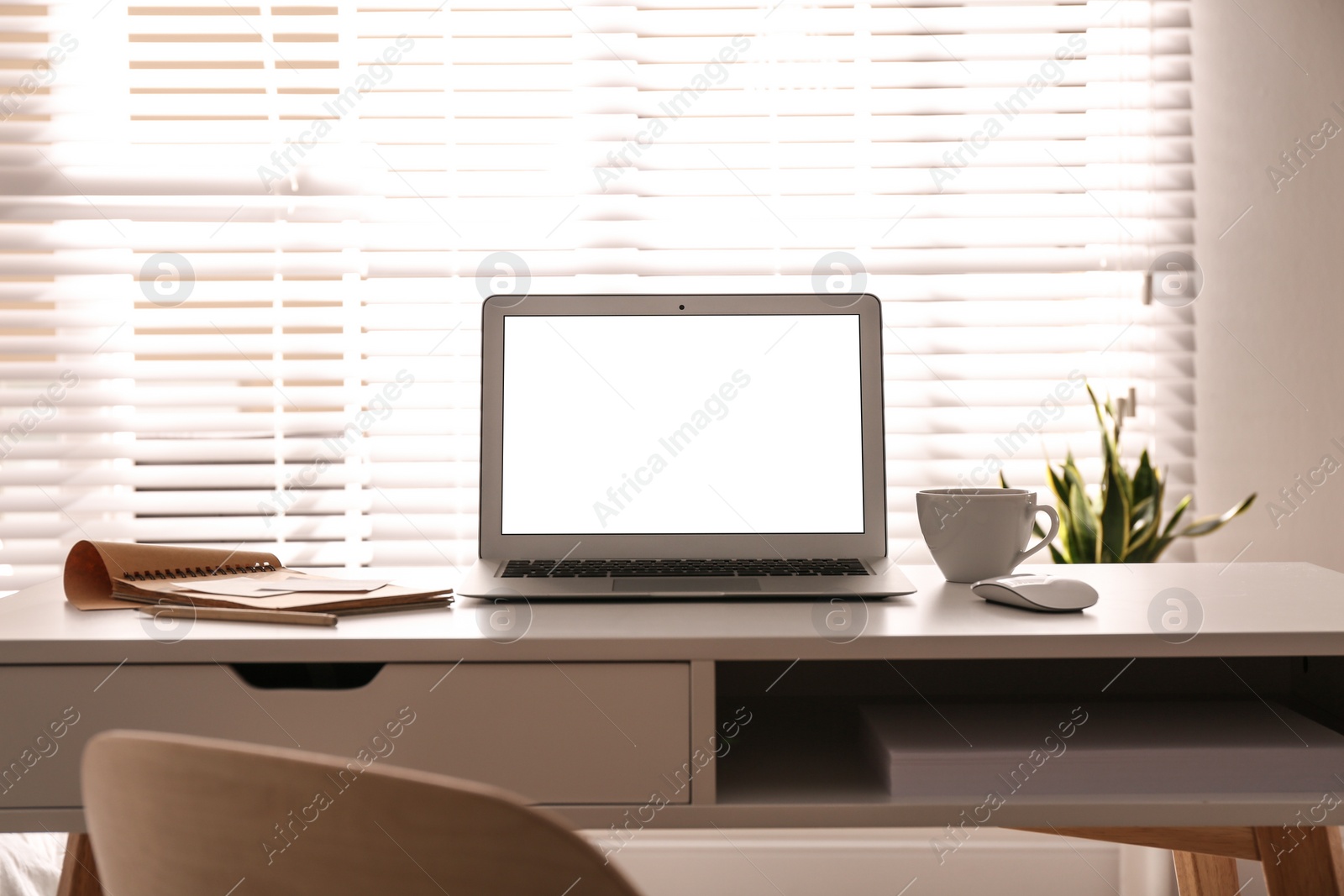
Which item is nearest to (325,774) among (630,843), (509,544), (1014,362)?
(509,544)

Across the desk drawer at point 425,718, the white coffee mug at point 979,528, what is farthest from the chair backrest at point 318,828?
the white coffee mug at point 979,528

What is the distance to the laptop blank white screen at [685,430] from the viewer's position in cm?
101

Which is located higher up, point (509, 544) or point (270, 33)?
point (270, 33)

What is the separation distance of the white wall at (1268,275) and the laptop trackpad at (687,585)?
1.18m

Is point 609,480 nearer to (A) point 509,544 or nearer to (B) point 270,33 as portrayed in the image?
(A) point 509,544

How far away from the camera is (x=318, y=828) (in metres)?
0.35

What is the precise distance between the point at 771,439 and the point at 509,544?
12.0 inches

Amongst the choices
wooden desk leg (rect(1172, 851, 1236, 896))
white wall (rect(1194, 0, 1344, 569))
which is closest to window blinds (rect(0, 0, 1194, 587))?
white wall (rect(1194, 0, 1344, 569))

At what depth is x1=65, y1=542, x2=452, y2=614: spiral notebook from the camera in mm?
796

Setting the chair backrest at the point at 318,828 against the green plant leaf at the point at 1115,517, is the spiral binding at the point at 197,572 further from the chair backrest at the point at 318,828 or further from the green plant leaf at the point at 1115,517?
the green plant leaf at the point at 1115,517

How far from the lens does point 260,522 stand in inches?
66.2

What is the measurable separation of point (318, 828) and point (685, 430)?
0.70 meters

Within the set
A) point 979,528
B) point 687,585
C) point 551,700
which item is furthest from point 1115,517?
point 551,700

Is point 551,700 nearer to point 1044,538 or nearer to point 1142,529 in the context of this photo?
point 1044,538
